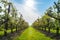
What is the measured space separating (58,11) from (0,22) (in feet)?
72.9

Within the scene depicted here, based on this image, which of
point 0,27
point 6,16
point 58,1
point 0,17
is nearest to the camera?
point 0,27

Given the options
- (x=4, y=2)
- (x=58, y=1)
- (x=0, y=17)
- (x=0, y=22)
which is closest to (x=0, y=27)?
(x=0, y=22)

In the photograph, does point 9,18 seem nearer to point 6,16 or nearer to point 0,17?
A: point 6,16

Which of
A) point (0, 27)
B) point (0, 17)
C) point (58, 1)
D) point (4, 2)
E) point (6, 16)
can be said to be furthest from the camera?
point (58, 1)

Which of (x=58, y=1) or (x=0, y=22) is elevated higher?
(x=58, y=1)

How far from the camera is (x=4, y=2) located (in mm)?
40156

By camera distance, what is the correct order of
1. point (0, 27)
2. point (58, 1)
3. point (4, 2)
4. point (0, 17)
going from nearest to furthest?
point (0, 27), point (0, 17), point (4, 2), point (58, 1)

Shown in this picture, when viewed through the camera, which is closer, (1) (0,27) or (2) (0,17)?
(1) (0,27)

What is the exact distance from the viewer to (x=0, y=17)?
3762cm

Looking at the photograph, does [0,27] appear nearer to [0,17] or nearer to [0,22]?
[0,22]

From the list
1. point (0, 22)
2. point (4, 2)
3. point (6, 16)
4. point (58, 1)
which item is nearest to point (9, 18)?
point (6, 16)

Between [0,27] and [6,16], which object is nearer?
[0,27]

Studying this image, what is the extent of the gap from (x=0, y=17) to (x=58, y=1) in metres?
19.1

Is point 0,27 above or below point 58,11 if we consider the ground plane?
below
